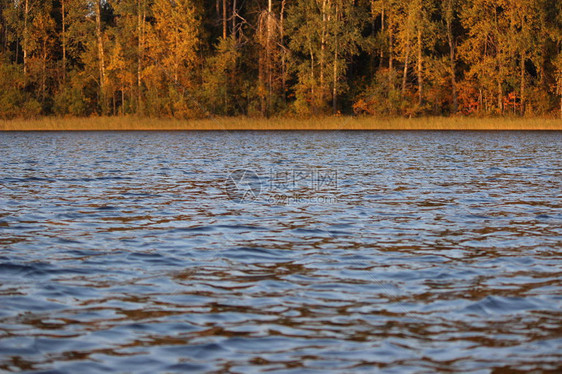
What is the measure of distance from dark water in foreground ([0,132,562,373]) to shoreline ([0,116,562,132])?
33.2 metres

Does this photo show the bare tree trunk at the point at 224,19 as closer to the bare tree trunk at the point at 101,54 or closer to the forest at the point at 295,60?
the forest at the point at 295,60

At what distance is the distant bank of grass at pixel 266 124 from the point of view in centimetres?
4984

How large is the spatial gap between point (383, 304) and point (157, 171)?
15567 mm

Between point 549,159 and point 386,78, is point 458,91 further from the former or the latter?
point 549,159

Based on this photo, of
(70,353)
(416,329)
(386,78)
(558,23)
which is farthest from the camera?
(386,78)

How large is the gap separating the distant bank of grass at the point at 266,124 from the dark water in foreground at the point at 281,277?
3322cm

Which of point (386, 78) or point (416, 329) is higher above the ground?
point (386, 78)

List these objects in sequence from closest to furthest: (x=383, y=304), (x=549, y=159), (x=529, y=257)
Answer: (x=383, y=304) → (x=529, y=257) → (x=549, y=159)

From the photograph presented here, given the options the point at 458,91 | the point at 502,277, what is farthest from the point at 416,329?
the point at 458,91

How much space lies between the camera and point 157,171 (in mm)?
21938

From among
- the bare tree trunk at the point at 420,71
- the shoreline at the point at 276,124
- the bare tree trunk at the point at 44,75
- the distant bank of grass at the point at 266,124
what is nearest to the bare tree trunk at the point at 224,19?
the shoreline at the point at 276,124
